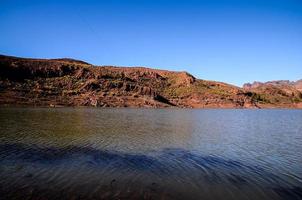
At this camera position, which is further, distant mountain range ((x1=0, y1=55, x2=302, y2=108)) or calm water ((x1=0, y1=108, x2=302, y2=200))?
distant mountain range ((x1=0, y1=55, x2=302, y2=108))

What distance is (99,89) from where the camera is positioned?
14538 cm

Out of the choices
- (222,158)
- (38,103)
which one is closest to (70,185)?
(222,158)

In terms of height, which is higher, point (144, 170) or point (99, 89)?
point (99, 89)

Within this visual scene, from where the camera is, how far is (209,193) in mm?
14352

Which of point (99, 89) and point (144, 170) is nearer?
point (144, 170)

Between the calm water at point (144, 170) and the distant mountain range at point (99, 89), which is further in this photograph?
the distant mountain range at point (99, 89)

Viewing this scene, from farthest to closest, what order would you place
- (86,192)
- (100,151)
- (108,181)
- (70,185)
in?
1. (100,151)
2. (108,181)
3. (70,185)
4. (86,192)

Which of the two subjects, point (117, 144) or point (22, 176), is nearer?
point (22, 176)

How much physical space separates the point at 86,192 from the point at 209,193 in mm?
6122

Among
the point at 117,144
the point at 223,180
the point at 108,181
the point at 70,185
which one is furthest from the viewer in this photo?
the point at 117,144

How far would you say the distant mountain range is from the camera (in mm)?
118938

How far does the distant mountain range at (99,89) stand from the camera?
4683 inches

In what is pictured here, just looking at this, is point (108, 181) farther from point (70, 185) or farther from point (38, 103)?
point (38, 103)

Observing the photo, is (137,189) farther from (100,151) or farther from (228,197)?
(100,151)
